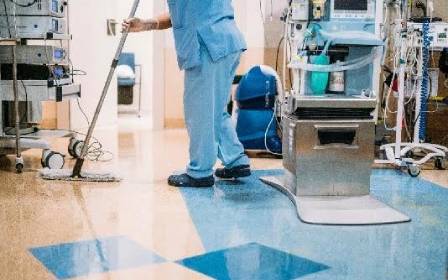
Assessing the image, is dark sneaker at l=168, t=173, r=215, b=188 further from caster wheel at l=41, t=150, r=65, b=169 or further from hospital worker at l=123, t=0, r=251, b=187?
caster wheel at l=41, t=150, r=65, b=169

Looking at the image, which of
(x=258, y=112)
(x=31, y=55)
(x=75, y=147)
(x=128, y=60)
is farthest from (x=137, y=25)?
(x=128, y=60)

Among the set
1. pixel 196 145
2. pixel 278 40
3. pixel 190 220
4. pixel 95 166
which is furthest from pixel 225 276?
pixel 278 40

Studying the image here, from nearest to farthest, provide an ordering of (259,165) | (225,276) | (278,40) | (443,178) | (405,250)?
1. (225,276)
2. (405,250)
3. (443,178)
4. (259,165)
5. (278,40)

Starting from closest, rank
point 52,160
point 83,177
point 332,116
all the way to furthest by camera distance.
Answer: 1. point 332,116
2. point 83,177
3. point 52,160

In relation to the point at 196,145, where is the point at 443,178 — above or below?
below

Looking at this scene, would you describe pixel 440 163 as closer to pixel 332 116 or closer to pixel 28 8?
pixel 332 116

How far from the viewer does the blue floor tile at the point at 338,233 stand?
1835 mm

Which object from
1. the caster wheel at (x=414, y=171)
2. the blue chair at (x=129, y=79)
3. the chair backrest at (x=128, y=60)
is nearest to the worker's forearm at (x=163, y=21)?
the caster wheel at (x=414, y=171)

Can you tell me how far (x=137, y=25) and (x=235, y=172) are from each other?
1.00 m

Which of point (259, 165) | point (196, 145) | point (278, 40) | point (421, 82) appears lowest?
point (259, 165)

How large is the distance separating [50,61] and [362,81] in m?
1.93

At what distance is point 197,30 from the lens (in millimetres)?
2828

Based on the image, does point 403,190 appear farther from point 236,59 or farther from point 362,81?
point 236,59

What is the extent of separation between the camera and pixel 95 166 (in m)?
3.63
